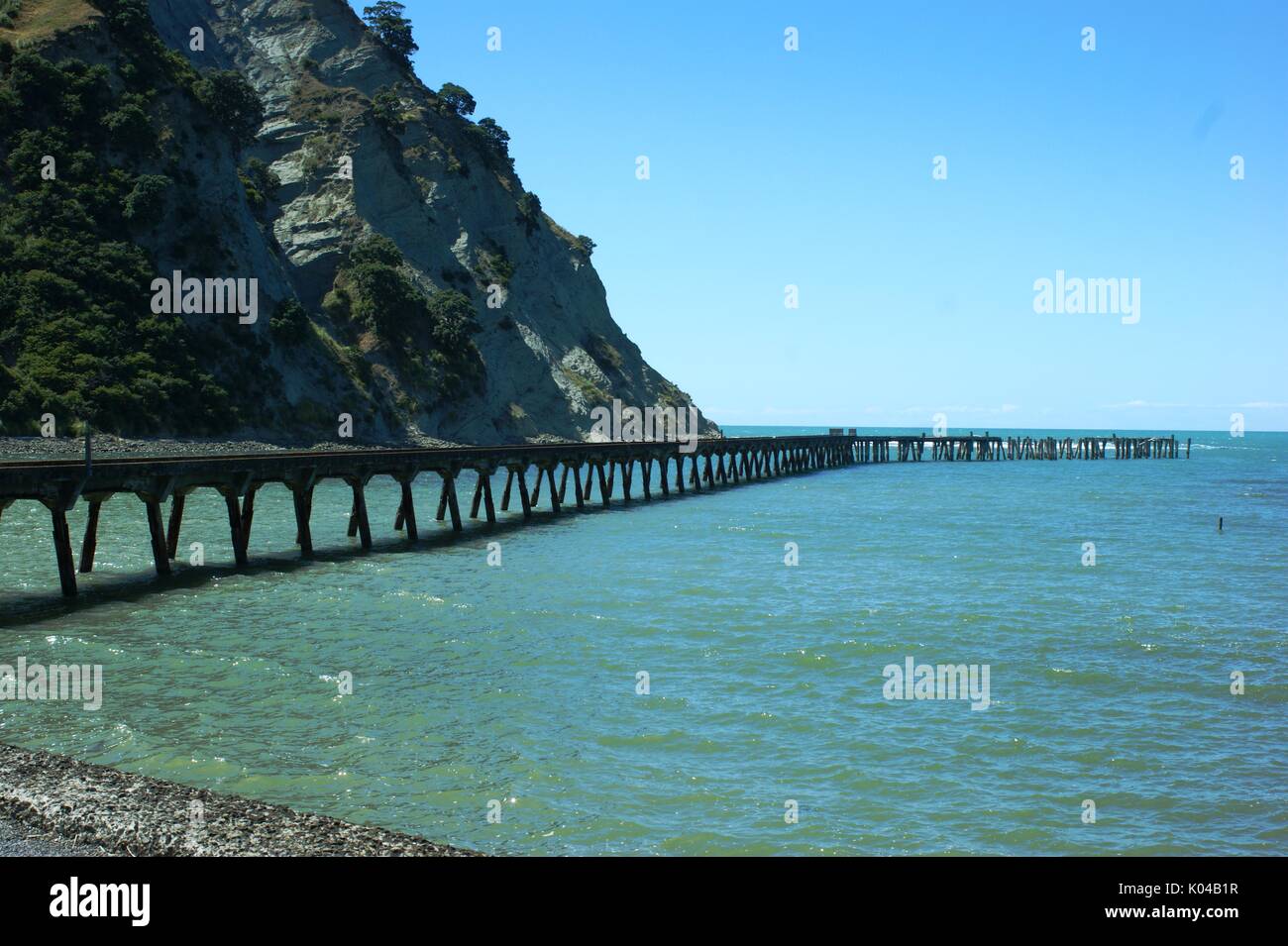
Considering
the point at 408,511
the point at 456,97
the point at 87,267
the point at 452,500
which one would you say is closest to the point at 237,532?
the point at 408,511

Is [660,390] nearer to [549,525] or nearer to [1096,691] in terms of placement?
[549,525]

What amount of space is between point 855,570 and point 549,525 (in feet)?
51.3

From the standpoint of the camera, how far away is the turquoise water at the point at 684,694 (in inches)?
472

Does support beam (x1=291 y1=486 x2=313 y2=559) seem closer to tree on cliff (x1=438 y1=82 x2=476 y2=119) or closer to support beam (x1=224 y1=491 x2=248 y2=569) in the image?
support beam (x1=224 y1=491 x2=248 y2=569)

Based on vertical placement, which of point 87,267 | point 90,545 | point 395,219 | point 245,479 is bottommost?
point 90,545

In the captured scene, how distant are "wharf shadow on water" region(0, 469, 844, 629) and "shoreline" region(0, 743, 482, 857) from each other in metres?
12.5

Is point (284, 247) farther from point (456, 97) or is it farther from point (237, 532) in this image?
point (237, 532)

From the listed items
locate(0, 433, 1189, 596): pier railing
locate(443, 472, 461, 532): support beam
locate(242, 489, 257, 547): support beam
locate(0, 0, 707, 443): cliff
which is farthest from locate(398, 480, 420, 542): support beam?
locate(0, 0, 707, 443): cliff

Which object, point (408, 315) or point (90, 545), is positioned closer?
point (90, 545)

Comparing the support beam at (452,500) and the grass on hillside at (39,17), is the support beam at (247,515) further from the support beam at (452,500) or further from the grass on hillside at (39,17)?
the grass on hillside at (39,17)

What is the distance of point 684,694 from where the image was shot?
680 inches

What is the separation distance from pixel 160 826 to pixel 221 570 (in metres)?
20.7
